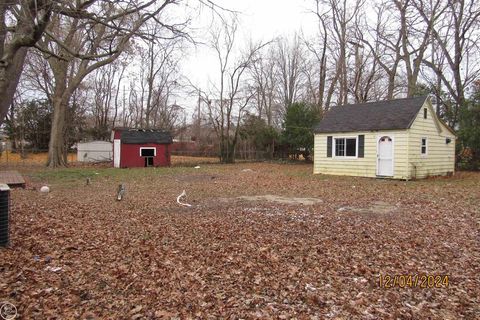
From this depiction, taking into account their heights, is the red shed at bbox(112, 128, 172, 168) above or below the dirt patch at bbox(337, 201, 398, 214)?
above

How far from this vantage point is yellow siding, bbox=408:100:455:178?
14524mm

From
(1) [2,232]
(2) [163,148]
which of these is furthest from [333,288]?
(2) [163,148]

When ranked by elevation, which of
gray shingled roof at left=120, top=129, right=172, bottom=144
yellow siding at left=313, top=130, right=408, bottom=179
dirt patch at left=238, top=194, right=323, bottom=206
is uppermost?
gray shingled roof at left=120, top=129, right=172, bottom=144

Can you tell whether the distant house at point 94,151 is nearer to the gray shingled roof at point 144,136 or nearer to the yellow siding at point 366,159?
the gray shingled roof at point 144,136

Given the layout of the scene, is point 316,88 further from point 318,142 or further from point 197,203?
point 197,203

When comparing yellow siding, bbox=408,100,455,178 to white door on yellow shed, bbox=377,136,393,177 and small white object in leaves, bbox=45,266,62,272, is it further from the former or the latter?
small white object in leaves, bbox=45,266,62,272

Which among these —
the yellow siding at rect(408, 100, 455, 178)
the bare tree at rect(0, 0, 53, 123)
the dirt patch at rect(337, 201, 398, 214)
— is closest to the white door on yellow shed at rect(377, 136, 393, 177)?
the yellow siding at rect(408, 100, 455, 178)

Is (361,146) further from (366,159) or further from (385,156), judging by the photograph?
(385,156)

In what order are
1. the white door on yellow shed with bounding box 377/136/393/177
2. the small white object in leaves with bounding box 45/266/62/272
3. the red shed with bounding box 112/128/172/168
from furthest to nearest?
the red shed with bounding box 112/128/172/168
the white door on yellow shed with bounding box 377/136/393/177
the small white object in leaves with bounding box 45/266/62/272

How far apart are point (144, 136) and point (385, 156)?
673 inches

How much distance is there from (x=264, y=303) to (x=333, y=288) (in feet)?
2.93

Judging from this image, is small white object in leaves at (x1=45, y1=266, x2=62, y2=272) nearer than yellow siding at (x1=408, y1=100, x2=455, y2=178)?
Yes

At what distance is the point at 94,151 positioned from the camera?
2944cm

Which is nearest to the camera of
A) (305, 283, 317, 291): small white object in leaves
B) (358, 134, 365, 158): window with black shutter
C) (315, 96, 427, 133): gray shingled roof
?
(305, 283, 317, 291): small white object in leaves
